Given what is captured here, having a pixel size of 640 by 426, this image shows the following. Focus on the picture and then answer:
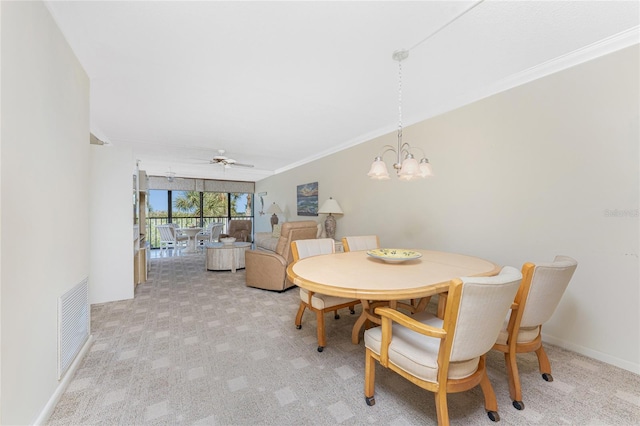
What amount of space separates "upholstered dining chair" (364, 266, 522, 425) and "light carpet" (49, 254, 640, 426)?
36cm

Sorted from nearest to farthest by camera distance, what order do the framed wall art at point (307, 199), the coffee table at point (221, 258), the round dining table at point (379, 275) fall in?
the round dining table at point (379, 275) → the coffee table at point (221, 258) → the framed wall art at point (307, 199)

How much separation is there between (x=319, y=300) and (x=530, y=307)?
56.9 inches

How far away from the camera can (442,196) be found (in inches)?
121

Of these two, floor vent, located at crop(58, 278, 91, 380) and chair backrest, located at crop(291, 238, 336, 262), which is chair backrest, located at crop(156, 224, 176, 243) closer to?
floor vent, located at crop(58, 278, 91, 380)

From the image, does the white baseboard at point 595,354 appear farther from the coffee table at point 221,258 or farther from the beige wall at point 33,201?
the coffee table at point 221,258

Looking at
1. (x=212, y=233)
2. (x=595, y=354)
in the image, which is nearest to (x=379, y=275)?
(x=595, y=354)

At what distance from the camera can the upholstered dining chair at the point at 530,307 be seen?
1447 millimetres

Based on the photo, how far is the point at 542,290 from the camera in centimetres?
147

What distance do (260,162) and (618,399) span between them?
6.54 metres

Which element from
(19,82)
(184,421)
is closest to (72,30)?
(19,82)

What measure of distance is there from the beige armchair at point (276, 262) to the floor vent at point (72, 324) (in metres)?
1.95

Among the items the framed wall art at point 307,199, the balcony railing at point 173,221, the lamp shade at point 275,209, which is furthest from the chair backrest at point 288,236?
the balcony railing at point 173,221

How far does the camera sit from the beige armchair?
3.62 metres

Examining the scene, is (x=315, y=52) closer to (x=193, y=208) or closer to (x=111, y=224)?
(x=111, y=224)
